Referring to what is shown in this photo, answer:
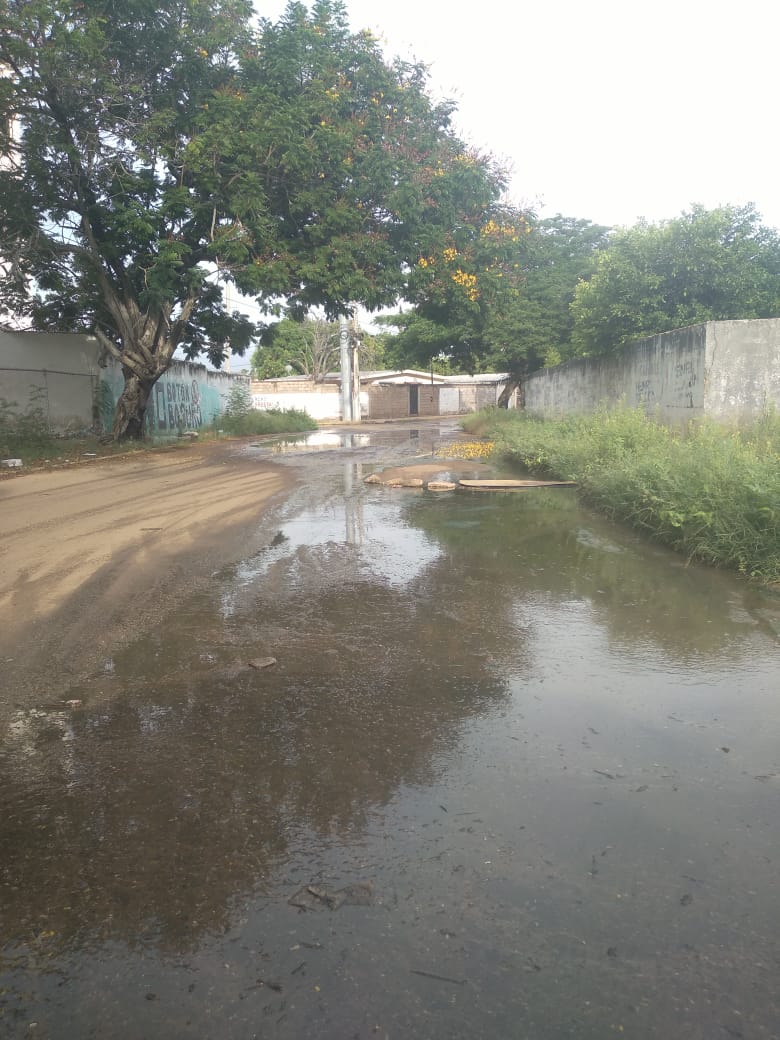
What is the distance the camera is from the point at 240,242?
14953 mm

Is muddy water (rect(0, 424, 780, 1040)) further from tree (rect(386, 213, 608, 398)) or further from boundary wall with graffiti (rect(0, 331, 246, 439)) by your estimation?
tree (rect(386, 213, 608, 398))

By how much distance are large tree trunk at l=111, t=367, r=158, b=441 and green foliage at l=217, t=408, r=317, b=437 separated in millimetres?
7217

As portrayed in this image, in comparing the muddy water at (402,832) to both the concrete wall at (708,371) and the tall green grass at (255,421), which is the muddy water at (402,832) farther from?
the tall green grass at (255,421)

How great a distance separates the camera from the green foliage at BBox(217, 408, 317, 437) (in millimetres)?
26392

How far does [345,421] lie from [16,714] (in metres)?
37.9

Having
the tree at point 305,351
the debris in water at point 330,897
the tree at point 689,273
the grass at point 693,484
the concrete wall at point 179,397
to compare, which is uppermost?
the tree at point 305,351

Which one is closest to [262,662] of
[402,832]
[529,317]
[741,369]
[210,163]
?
[402,832]

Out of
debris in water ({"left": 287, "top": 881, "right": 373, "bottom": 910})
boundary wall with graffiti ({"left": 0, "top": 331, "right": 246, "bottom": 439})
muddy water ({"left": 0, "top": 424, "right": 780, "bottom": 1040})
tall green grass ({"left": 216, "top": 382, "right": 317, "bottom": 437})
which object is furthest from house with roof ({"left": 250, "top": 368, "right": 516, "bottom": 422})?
debris in water ({"left": 287, "top": 881, "right": 373, "bottom": 910})

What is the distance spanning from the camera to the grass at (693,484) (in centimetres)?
617

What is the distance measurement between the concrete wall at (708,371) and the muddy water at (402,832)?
22.0 ft

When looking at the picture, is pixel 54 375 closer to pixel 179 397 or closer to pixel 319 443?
pixel 319 443

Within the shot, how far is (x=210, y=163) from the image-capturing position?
567 inches

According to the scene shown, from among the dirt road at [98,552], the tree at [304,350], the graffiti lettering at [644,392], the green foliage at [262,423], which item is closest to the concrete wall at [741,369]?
the graffiti lettering at [644,392]

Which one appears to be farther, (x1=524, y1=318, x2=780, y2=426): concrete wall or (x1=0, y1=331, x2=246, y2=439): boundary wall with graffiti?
(x1=0, y1=331, x2=246, y2=439): boundary wall with graffiti
